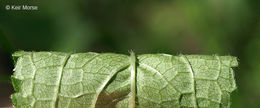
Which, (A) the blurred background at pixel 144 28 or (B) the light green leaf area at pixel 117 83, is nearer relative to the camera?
(B) the light green leaf area at pixel 117 83

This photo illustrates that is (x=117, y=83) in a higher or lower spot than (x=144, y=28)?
lower

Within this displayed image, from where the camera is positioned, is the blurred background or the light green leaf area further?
the blurred background

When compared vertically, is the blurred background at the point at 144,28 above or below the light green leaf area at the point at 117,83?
above

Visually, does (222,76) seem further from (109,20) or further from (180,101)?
(109,20)

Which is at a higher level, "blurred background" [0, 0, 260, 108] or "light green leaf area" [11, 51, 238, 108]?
"blurred background" [0, 0, 260, 108]
